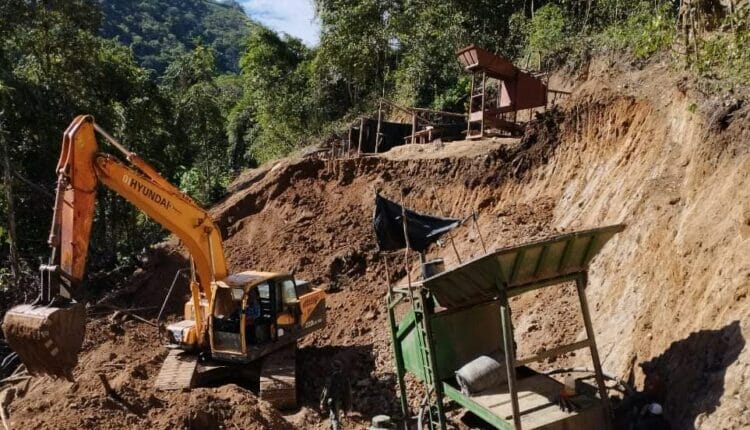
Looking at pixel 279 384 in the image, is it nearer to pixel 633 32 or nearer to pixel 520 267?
pixel 520 267

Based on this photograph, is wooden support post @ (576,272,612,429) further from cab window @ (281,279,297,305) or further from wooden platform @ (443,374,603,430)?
cab window @ (281,279,297,305)

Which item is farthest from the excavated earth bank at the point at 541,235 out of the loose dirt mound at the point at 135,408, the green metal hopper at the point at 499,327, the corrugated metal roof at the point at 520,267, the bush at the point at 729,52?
the corrugated metal roof at the point at 520,267

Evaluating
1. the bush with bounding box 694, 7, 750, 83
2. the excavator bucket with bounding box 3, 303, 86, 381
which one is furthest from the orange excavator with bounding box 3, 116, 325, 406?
the bush with bounding box 694, 7, 750, 83

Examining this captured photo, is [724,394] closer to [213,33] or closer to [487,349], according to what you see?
[487,349]

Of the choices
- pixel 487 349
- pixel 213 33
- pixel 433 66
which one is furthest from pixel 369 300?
pixel 213 33

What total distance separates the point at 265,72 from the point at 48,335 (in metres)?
26.3

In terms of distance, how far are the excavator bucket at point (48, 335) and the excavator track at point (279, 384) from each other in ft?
10.1

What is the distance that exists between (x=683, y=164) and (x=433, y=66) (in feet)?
52.0

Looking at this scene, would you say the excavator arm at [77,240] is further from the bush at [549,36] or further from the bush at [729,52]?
the bush at [549,36]

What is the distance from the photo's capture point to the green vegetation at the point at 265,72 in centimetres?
1442

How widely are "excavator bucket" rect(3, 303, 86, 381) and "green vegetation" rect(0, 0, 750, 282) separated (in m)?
7.96

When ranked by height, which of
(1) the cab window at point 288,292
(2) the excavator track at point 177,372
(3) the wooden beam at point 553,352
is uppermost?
(1) the cab window at point 288,292

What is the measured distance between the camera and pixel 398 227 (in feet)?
25.0

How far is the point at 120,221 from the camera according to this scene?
65.1 feet
